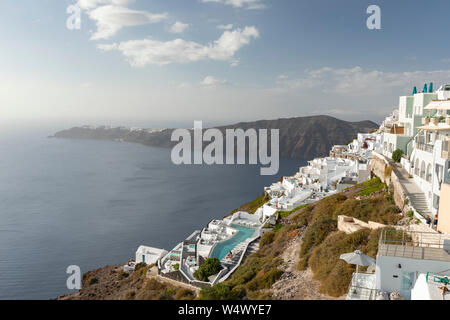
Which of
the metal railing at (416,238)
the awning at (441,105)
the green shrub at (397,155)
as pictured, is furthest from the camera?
the green shrub at (397,155)

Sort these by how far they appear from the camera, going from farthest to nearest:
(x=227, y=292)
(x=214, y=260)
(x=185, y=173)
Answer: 1. (x=185, y=173)
2. (x=214, y=260)
3. (x=227, y=292)

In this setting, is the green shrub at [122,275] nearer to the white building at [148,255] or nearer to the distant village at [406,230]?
the distant village at [406,230]

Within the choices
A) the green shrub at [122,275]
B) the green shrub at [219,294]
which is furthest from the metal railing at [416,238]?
the green shrub at [122,275]

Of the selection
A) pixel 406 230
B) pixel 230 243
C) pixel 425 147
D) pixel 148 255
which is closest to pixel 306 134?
pixel 148 255

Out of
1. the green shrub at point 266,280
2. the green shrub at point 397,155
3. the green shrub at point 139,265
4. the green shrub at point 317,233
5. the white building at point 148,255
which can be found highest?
the green shrub at point 397,155

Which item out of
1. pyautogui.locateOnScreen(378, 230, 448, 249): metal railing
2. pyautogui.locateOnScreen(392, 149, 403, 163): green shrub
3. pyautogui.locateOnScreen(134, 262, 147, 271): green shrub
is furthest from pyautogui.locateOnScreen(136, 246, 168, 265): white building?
pyautogui.locateOnScreen(378, 230, 448, 249): metal railing

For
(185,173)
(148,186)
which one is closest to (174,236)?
(148,186)

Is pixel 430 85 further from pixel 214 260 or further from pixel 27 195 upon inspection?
pixel 27 195
